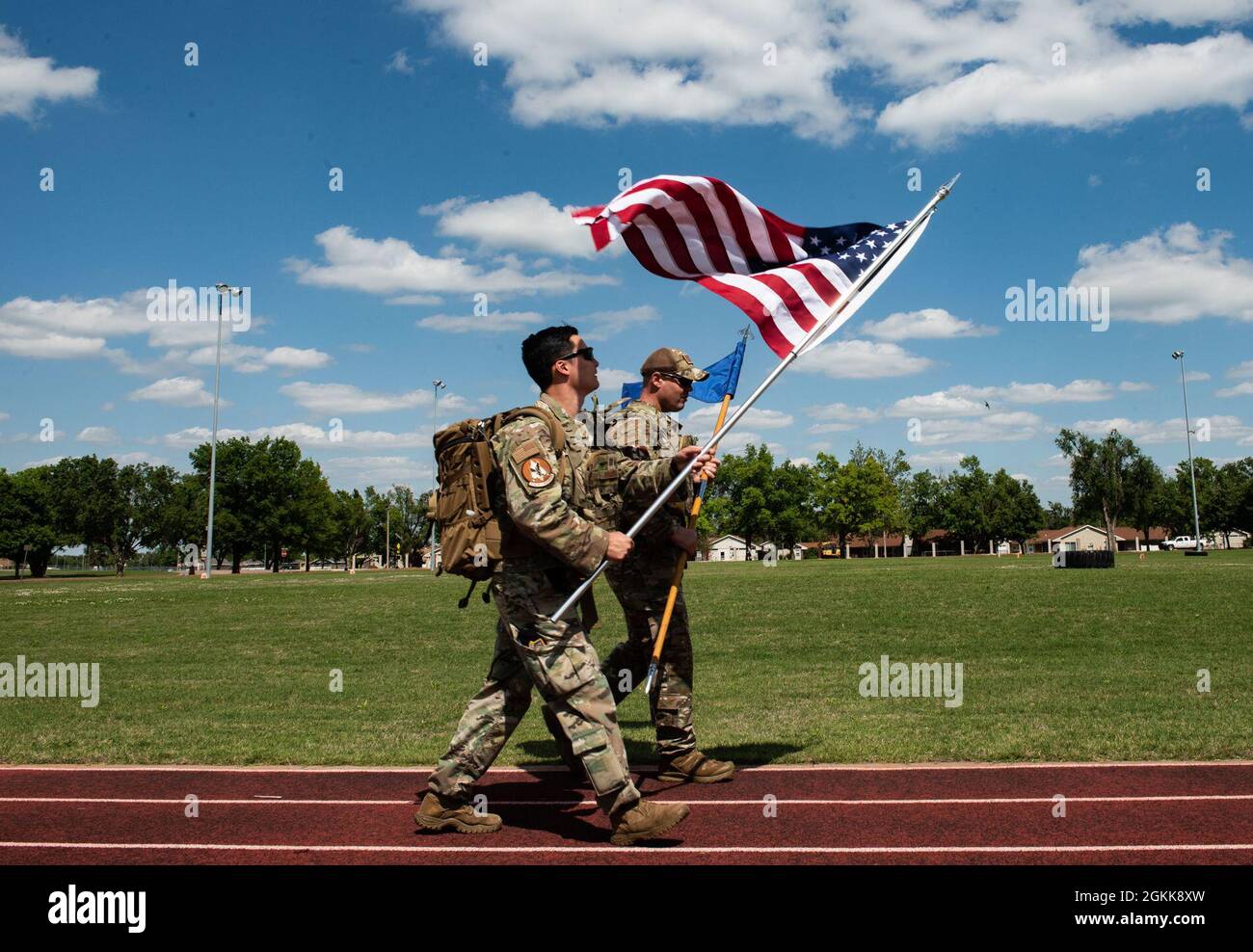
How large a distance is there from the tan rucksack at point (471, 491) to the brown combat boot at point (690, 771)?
7.34ft

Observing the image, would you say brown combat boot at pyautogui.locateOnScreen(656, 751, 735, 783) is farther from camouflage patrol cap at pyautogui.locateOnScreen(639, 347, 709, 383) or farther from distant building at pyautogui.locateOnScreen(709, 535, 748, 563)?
A: distant building at pyautogui.locateOnScreen(709, 535, 748, 563)

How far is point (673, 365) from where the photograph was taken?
6.68 metres

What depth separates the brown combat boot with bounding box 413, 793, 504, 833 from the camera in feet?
17.8

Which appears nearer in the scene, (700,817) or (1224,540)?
(700,817)

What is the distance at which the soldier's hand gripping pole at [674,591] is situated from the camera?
6.13 m

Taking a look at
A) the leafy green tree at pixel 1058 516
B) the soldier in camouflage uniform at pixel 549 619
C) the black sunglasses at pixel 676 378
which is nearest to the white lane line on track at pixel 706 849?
the soldier in camouflage uniform at pixel 549 619

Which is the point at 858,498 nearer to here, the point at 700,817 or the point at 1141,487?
the point at 1141,487

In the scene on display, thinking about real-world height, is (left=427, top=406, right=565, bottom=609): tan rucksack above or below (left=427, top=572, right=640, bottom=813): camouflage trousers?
above

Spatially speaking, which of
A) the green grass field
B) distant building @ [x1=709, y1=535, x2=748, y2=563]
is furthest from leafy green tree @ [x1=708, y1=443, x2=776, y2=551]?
the green grass field

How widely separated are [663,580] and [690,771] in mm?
1332

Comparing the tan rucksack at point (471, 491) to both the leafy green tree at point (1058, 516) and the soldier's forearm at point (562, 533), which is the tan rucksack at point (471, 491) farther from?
the leafy green tree at point (1058, 516)

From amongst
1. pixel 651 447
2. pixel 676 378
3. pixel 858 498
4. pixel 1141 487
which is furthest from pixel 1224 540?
pixel 651 447

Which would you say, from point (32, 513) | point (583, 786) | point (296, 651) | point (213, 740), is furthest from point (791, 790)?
point (32, 513)

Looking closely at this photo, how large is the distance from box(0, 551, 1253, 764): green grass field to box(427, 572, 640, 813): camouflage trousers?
7.54 feet
